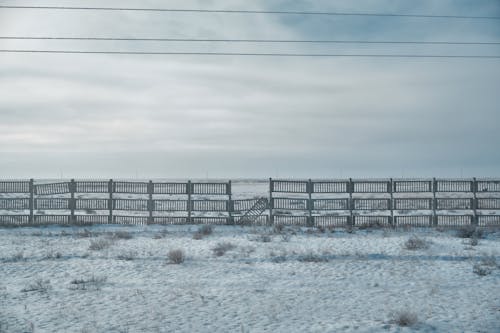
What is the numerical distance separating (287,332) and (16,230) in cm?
1608

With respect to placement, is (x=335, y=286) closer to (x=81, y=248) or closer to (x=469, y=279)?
(x=469, y=279)

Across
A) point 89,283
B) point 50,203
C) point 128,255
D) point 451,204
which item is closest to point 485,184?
point 451,204

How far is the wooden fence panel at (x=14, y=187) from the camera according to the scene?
20812 mm

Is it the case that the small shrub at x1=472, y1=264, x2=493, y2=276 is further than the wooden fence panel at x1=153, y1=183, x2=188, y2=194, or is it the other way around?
the wooden fence panel at x1=153, y1=183, x2=188, y2=194

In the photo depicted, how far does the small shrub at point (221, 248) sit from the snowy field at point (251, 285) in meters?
0.03

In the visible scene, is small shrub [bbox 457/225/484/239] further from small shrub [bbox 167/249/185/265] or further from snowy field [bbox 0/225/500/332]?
small shrub [bbox 167/249/185/265]

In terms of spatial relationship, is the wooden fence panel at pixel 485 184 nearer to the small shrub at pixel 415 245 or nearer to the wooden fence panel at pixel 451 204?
the wooden fence panel at pixel 451 204

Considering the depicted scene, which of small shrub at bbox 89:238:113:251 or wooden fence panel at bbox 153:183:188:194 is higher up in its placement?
wooden fence panel at bbox 153:183:188:194

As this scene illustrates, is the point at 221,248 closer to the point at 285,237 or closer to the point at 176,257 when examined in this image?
the point at 176,257

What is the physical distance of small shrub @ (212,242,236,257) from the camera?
12462mm

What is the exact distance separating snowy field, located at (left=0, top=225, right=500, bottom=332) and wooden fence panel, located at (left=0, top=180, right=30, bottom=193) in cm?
601

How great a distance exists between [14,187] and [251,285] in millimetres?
16536

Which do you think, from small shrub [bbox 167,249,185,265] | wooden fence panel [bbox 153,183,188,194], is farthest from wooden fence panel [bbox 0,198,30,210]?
small shrub [bbox 167,249,185,265]

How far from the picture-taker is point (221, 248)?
1295 centimetres
